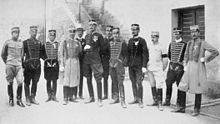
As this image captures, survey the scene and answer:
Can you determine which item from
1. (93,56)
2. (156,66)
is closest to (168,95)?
(156,66)

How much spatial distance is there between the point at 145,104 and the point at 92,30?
886 millimetres

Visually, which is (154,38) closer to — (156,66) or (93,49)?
(156,66)

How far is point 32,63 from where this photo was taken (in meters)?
3.92

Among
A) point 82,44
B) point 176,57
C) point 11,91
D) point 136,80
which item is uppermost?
point 82,44

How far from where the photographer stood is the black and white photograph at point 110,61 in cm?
388

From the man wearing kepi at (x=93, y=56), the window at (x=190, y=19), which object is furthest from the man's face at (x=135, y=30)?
the window at (x=190, y=19)

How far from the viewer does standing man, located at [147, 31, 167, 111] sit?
3.95 metres

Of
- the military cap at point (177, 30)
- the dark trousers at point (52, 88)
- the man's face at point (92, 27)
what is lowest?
the dark trousers at point (52, 88)

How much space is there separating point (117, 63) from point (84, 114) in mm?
585

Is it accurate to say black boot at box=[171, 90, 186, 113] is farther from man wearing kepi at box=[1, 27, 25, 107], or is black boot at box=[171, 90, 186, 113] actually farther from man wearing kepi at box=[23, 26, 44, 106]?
man wearing kepi at box=[1, 27, 25, 107]

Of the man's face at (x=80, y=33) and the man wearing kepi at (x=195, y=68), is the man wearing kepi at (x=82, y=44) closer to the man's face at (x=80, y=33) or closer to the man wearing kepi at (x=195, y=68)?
the man's face at (x=80, y=33)

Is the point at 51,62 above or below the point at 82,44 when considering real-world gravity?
below

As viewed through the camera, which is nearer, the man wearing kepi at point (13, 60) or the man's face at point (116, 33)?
the man wearing kepi at point (13, 60)

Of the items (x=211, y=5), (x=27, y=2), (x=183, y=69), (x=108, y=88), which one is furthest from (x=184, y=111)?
(x=27, y=2)
